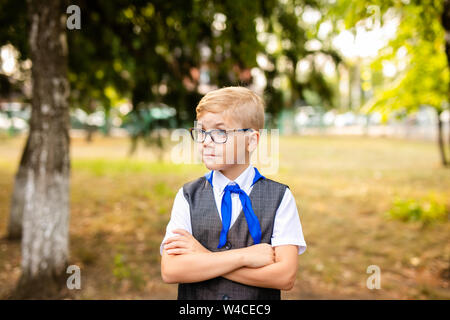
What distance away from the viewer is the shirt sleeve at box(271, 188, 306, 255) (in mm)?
1379

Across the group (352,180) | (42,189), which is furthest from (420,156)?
(42,189)

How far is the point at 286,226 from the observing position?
1384 millimetres

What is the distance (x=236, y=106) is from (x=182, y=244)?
60 centimetres

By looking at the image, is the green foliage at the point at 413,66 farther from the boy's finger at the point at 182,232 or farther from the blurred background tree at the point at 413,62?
the boy's finger at the point at 182,232

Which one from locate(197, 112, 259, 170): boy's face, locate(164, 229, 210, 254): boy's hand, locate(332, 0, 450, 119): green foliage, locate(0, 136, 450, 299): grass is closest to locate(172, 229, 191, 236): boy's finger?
locate(164, 229, 210, 254): boy's hand

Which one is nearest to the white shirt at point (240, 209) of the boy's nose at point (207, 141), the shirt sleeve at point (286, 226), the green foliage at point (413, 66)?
the shirt sleeve at point (286, 226)

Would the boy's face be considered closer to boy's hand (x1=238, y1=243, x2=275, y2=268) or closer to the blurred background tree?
boy's hand (x1=238, y1=243, x2=275, y2=268)

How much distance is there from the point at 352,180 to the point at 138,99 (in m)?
7.96

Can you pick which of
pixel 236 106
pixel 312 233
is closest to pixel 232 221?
pixel 236 106

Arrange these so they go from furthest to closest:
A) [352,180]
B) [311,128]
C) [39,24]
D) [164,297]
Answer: [311,128]
[352,180]
[164,297]
[39,24]

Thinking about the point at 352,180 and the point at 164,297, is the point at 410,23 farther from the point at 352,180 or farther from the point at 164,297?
the point at 352,180

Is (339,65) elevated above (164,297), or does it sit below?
above

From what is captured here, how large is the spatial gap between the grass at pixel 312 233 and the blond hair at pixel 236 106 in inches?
131

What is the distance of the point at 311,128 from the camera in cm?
3172
